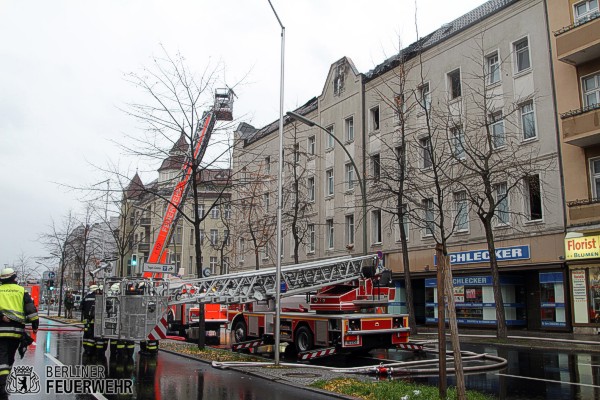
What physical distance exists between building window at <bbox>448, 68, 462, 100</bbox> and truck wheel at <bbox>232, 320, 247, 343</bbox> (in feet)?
50.7

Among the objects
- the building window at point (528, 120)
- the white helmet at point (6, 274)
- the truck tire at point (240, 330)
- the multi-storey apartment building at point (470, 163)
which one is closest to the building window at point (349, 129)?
the multi-storey apartment building at point (470, 163)

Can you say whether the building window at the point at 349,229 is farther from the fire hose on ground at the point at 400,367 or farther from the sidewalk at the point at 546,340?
the fire hose on ground at the point at 400,367

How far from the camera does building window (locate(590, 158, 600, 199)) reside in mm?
20844

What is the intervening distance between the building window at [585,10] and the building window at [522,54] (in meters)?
2.35

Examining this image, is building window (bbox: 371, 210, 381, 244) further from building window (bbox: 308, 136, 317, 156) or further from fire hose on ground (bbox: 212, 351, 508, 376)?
fire hose on ground (bbox: 212, 351, 508, 376)

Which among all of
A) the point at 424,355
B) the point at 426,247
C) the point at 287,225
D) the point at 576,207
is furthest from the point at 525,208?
the point at 287,225

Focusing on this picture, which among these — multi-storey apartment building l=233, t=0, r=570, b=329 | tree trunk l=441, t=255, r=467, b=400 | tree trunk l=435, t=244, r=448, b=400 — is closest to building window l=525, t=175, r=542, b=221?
multi-storey apartment building l=233, t=0, r=570, b=329

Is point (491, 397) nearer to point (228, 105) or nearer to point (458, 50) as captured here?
point (228, 105)

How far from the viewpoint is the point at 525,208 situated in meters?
23.3

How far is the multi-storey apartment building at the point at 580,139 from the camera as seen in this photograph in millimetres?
20234

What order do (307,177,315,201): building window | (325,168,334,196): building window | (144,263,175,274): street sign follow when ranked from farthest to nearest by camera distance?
(307,177,315,201): building window, (325,168,334,196): building window, (144,263,175,274): street sign

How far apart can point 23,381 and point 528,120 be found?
21.2 meters

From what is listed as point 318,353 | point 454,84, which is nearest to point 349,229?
point 454,84

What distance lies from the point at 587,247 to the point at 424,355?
933cm
